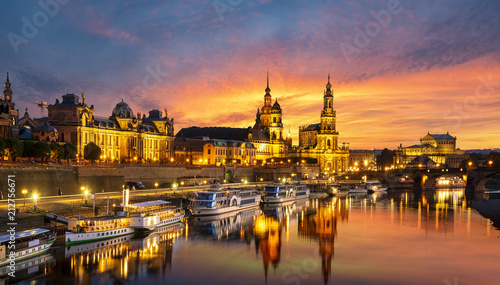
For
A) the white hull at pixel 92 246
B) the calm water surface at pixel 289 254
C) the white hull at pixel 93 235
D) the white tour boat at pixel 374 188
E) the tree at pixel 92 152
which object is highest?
the tree at pixel 92 152

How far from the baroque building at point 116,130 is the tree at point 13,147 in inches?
846

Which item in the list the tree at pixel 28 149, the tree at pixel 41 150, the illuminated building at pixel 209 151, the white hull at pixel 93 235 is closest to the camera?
the white hull at pixel 93 235

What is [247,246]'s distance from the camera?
44062 mm

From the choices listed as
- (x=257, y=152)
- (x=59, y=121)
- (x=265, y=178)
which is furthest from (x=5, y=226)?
(x=257, y=152)

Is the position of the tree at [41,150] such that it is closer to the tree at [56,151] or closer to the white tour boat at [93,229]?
the tree at [56,151]

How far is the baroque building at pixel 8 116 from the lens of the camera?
7581 centimetres

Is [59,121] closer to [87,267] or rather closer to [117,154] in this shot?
[117,154]

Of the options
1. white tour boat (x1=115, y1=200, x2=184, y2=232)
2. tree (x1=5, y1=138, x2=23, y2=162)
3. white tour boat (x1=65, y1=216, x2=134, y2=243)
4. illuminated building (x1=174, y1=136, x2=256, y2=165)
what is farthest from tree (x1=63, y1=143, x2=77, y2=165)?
illuminated building (x1=174, y1=136, x2=256, y2=165)

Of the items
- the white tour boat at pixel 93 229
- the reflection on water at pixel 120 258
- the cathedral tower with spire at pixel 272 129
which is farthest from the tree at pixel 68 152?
the cathedral tower with spire at pixel 272 129

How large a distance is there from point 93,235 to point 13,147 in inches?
1336

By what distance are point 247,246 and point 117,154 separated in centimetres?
6864

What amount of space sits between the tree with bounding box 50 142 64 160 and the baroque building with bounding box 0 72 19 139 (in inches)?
310

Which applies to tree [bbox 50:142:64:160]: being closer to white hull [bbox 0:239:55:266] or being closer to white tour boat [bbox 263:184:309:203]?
white tour boat [bbox 263:184:309:203]

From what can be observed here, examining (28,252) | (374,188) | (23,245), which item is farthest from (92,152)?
(374,188)
